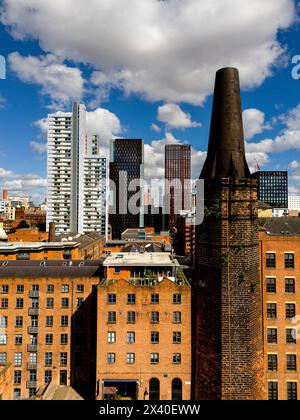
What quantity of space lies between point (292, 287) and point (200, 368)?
52.9 feet

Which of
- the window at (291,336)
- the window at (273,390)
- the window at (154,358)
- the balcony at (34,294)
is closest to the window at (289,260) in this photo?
the window at (291,336)

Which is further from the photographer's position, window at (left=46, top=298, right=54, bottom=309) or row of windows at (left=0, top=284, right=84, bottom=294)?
window at (left=46, top=298, right=54, bottom=309)

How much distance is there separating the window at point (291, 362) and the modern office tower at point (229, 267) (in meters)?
9.86

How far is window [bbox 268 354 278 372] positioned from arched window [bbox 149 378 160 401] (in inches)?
543

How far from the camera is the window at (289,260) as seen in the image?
36.6 m

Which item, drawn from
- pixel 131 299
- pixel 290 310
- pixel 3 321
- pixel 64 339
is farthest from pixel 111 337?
pixel 290 310

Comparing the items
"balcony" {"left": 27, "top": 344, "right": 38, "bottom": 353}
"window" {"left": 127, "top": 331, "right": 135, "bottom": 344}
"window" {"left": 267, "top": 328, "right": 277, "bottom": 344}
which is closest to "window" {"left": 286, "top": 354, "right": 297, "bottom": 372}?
"window" {"left": 267, "top": 328, "right": 277, "bottom": 344}

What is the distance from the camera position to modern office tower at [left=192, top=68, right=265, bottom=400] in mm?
26609

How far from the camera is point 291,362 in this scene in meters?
35.5

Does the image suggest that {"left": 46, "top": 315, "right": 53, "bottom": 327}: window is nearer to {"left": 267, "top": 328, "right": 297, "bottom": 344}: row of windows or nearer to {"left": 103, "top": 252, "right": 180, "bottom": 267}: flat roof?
{"left": 103, "top": 252, "right": 180, "bottom": 267}: flat roof

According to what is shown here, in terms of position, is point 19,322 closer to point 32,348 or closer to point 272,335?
point 32,348

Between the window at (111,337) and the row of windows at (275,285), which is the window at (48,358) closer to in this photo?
the window at (111,337)

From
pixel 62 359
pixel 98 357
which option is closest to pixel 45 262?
pixel 62 359
